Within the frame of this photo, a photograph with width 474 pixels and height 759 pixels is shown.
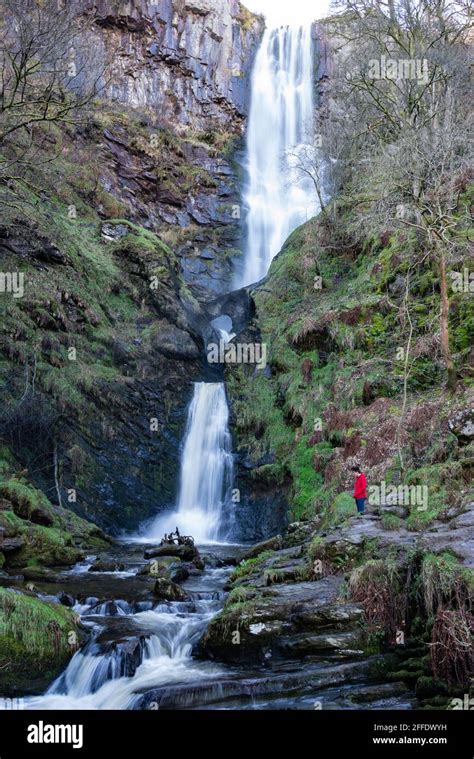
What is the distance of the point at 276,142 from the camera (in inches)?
1444

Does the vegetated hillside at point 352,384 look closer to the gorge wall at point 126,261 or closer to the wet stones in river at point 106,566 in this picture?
the gorge wall at point 126,261

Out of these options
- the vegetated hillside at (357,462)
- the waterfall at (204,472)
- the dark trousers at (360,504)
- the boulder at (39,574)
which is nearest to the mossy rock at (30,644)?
the vegetated hillside at (357,462)

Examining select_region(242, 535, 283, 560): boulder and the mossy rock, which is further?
select_region(242, 535, 283, 560): boulder

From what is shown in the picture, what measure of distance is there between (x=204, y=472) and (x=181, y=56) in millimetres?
29362

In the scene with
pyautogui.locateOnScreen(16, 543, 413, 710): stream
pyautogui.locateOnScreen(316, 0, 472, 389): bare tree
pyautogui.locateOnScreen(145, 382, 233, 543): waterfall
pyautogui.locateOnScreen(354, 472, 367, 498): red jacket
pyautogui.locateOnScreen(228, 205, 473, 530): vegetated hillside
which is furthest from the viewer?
pyautogui.locateOnScreen(145, 382, 233, 543): waterfall

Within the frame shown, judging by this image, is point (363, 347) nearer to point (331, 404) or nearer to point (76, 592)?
point (331, 404)

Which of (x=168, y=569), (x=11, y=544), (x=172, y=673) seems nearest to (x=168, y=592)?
(x=168, y=569)

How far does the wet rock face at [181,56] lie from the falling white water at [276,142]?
52.3 inches

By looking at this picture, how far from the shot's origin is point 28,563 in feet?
37.4

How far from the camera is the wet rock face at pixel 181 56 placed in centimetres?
3394

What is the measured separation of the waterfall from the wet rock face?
22.4m

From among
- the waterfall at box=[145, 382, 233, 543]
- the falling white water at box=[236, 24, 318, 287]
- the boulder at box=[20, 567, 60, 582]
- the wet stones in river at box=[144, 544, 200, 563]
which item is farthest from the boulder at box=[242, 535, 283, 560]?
the falling white water at box=[236, 24, 318, 287]

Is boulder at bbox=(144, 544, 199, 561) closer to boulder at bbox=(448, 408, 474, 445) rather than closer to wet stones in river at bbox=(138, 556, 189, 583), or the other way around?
wet stones in river at bbox=(138, 556, 189, 583)

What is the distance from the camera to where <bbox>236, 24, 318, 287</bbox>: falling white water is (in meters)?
30.9
